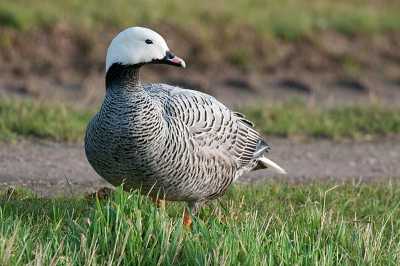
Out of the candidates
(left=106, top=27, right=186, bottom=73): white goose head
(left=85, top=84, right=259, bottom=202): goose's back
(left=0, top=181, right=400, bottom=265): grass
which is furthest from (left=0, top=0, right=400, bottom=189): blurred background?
(left=0, top=181, right=400, bottom=265): grass

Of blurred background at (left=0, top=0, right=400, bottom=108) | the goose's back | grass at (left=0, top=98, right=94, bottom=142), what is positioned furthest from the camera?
blurred background at (left=0, top=0, right=400, bottom=108)

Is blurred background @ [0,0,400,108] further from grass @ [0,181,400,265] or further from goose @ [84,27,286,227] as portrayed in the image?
grass @ [0,181,400,265]

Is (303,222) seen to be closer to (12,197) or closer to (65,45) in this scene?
(12,197)

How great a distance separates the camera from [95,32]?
32.4 ft

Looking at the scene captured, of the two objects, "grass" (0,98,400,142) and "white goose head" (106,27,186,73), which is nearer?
"white goose head" (106,27,186,73)

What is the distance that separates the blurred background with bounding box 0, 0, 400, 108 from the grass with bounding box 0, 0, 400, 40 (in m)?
0.02

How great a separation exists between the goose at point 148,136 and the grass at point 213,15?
523 cm

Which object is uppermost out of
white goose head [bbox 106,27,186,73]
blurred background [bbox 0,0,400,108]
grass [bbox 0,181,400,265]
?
blurred background [bbox 0,0,400,108]

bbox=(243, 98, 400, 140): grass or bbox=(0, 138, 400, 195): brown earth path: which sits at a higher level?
bbox=(243, 98, 400, 140): grass

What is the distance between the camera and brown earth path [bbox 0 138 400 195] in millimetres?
6203

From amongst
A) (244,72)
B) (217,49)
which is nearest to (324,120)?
Result: (244,72)

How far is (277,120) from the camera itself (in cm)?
845

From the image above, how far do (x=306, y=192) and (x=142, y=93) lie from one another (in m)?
1.76

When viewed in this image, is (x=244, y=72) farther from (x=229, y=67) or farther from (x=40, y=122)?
(x=40, y=122)
